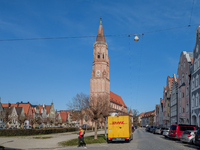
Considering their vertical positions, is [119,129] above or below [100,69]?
below

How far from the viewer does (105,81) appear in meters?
114

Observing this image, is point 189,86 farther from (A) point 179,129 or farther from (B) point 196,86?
(A) point 179,129

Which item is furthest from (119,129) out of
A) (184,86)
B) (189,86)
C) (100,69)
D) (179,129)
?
(100,69)

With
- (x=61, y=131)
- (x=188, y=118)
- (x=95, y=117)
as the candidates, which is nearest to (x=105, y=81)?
(x=61, y=131)

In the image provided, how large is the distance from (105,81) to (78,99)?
47.5 meters

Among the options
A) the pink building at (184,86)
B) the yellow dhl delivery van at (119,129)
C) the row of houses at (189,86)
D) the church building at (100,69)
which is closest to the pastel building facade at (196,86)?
the row of houses at (189,86)

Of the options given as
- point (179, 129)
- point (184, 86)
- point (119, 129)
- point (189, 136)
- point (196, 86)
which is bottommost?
point (189, 136)

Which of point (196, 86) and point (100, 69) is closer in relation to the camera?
point (196, 86)

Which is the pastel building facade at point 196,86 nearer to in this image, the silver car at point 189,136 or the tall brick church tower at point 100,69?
the silver car at point 189,136

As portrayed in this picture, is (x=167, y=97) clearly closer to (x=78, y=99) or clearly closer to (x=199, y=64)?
(x=78, y=99)

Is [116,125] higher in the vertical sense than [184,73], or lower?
lower

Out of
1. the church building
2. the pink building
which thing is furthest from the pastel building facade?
the church building

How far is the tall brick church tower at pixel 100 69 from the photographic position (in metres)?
113

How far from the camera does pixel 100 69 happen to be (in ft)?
377
